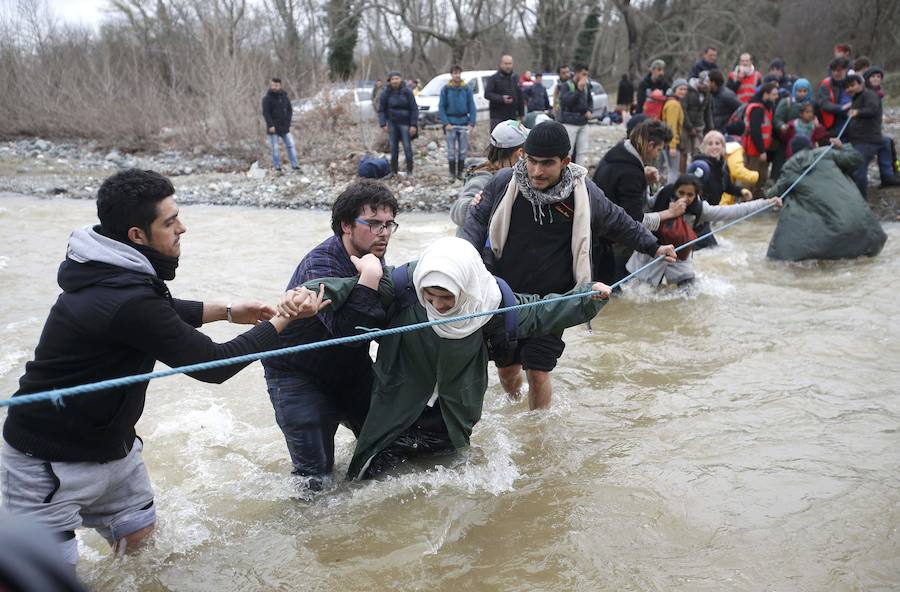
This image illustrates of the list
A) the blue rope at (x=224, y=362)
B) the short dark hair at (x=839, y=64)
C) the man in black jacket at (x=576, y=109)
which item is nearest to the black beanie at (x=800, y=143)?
the short dark hair at (x=839, y=64)

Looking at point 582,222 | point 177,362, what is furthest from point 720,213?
point 177,362

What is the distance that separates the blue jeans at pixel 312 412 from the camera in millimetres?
3396

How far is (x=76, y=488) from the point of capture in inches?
105

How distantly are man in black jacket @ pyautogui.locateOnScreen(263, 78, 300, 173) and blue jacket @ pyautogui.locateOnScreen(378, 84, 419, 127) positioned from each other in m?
2.16

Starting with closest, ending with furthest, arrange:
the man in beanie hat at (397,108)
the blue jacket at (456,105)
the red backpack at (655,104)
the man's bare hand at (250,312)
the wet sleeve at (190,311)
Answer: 1. the wet sleeve at (190,311)
2. the man's bare hand at (250,312)
3. the red backpack at (655,104)
4. the blue jacket at (456,105)
5. the man in beanie hat at (397,108)

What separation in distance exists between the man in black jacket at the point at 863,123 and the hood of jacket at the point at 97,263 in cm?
941

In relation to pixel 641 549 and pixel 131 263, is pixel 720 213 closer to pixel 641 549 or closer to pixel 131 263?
pixel 641 549

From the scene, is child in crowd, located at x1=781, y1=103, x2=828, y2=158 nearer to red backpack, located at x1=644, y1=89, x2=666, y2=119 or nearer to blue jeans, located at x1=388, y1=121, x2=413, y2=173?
red backpack, located at x1=644, y1=89, x2=666, y2=119

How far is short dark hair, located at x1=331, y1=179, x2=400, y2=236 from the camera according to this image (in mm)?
3352

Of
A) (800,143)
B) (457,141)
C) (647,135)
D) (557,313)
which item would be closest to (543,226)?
(557,313)

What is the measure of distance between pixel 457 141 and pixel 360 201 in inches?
394

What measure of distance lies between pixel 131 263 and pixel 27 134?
22369mm

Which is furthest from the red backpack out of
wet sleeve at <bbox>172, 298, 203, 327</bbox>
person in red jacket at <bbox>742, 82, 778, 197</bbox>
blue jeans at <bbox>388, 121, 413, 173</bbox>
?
wet sleeve at <bbox>172, 298, 203, 327</bbox>

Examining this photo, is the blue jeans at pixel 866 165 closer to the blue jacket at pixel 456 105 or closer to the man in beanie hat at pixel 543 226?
the blue jacket at pixel 456 105
